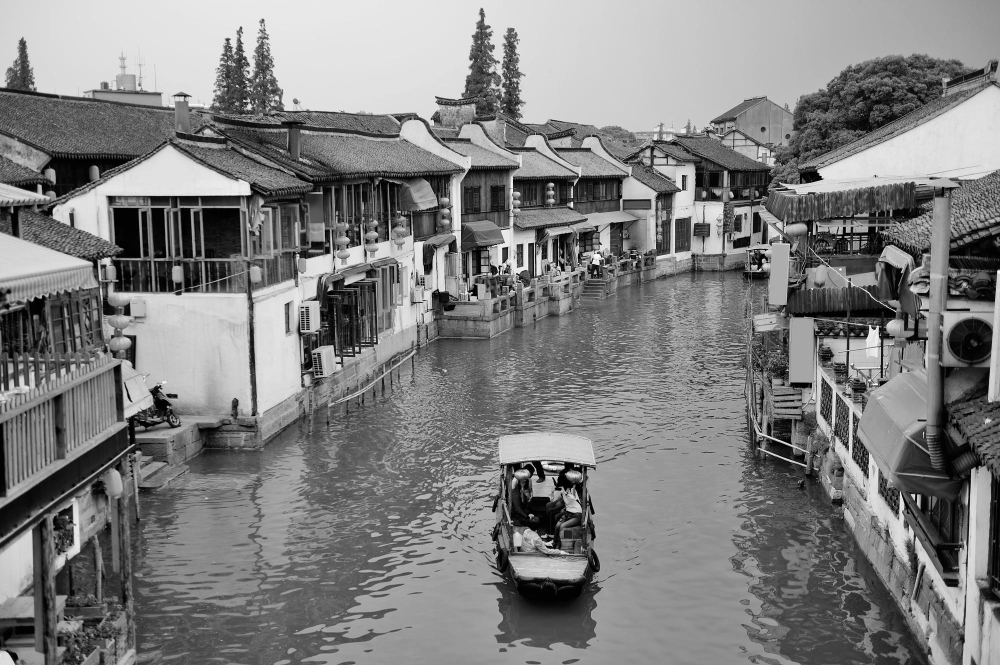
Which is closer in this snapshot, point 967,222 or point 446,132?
point 967,222

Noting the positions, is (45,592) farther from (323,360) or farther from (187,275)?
(323,360)

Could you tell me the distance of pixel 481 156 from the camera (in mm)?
49250

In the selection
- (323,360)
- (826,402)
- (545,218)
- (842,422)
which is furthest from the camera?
(545,218)

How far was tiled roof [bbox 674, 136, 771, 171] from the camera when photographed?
71.5m

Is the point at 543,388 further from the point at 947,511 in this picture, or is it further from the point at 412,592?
the point at 947,511

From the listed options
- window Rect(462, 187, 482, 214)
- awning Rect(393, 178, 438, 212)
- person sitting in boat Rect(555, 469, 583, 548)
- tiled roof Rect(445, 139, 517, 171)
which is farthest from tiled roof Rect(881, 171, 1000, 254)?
tiled roof Rect(445, 139, 517, 171)

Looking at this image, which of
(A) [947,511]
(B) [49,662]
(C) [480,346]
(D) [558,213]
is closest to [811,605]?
(A) [947,511]

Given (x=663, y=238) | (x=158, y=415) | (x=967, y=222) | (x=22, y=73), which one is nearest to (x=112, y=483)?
(x=967, y=222)

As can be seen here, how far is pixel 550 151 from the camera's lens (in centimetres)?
5906

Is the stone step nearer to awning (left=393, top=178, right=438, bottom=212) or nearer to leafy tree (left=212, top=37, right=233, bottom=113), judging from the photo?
awning (left=393, top=178, right=438, bottom=212)

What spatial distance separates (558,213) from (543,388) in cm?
2547

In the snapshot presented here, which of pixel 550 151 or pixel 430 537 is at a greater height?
pixel 550 151

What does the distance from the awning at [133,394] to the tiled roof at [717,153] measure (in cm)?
5639

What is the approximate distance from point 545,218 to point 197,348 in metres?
31.2
